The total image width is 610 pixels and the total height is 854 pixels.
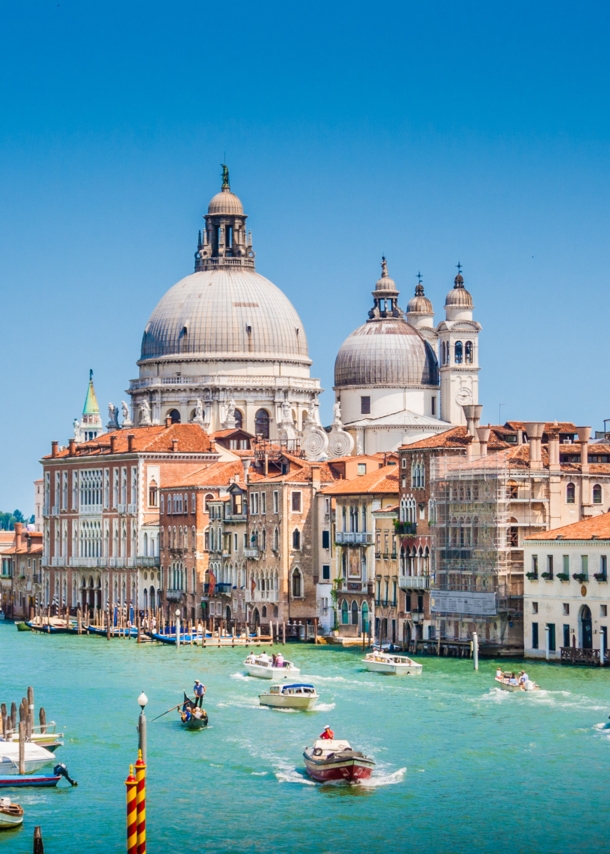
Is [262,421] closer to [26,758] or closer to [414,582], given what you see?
[414,582]

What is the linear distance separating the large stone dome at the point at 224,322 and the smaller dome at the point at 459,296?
9.53m

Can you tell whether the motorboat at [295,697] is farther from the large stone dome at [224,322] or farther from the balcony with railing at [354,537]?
the large stone dome at [224,322]

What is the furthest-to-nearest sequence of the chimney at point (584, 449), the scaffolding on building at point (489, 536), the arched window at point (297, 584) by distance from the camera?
the arched window at point (297, 584)
the chimney at point (584, 449)
the scaffolding on building at point (489, 536)

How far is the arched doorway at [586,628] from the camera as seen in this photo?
63000 millimetres

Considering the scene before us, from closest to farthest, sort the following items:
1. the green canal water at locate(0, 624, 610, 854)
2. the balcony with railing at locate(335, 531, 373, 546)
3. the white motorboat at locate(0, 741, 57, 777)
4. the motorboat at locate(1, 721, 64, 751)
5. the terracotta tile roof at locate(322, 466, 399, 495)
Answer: the green canal water at locate(0, 624, 610, 854)
the white motorboat at locate(0, 741, 57, 777)
the motorboat at locate(1, 721, 64, 751)
the terracotta tile roof at locate(322, 466, 399, 495)
the balcony with railing at locate(335, 531, 373, 546)

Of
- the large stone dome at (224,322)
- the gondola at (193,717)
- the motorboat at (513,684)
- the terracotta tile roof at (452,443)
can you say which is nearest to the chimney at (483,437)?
the terracotta tile roof at (452,443)

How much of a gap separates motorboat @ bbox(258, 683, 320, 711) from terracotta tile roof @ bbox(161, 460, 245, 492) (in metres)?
29.3

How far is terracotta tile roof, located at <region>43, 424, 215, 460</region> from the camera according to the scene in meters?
95.5

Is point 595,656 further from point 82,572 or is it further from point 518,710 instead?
point 82,572

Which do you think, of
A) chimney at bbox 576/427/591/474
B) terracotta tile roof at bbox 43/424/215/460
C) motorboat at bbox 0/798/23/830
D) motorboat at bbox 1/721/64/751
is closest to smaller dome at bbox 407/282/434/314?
terracotta tile roof at bbox 43/424/215/460

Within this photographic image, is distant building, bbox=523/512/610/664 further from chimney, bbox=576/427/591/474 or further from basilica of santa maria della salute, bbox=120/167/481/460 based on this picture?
basilica of santa maria della salute, bbox=120/167/481/460

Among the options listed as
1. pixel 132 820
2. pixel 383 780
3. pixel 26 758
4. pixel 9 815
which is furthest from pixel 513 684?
pixel 132 820

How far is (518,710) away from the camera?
5369 cm

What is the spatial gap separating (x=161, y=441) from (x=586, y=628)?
35.6 meters
